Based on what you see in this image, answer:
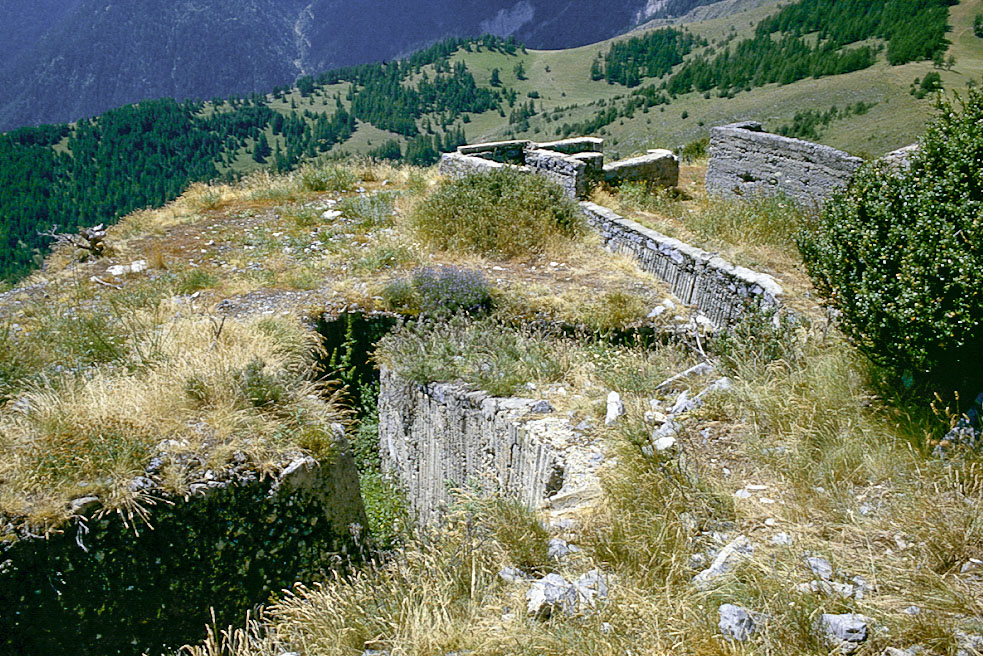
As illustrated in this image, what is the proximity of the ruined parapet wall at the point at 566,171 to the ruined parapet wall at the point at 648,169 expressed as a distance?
2.41 feet

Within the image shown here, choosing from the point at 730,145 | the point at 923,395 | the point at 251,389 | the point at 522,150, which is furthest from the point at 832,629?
the point at 522,150

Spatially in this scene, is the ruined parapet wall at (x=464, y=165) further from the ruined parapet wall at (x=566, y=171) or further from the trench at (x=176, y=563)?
the trench at (x=176, y=563)

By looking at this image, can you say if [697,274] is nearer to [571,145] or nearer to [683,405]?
[683,405]

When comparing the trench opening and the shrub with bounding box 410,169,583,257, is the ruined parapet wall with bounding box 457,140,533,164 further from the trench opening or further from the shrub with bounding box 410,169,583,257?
the trench opening

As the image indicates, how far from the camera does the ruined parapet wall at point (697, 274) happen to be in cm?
599

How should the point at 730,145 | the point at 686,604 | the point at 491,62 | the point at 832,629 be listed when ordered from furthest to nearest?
the point at 491,62, the point at 730,145, the point at 686,604, the point at 832,629

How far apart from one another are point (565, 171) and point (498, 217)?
186 centimetres

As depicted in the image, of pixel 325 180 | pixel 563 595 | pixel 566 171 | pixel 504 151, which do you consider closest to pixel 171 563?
pixel 563 595

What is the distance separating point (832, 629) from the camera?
2324 millimetres

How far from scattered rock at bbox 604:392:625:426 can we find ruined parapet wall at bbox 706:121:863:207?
18.1ft

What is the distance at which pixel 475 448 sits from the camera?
5.07 meters

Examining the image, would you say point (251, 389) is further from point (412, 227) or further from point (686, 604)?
point (412, 227)

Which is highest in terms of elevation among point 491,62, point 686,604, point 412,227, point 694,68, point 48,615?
point 491,62

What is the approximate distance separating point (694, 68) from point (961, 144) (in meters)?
86.7
